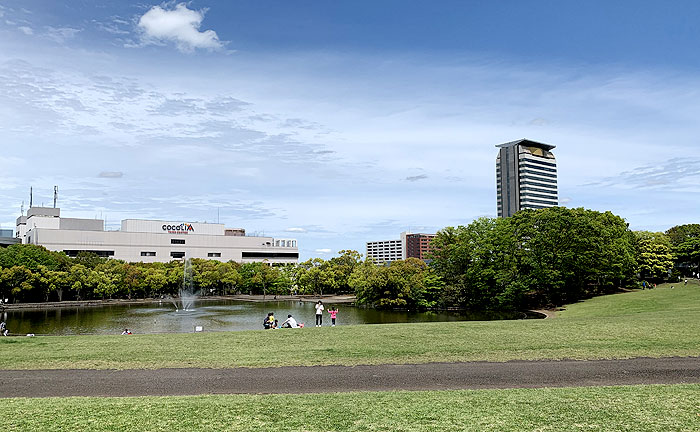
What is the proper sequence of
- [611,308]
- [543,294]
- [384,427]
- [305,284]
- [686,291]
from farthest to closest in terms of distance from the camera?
[305,284] < [543,294] < [686,291] < [611,308] < [384,427]

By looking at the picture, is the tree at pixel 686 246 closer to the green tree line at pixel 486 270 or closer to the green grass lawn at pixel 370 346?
the green tree line at pixel 486 270

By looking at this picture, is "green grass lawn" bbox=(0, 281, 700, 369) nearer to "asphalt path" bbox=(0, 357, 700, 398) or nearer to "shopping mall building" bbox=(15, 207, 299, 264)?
"asphalt path" bbox=(0, 357, 700, 398)

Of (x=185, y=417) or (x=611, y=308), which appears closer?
(x=185, y=417)

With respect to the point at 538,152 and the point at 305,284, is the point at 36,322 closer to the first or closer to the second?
the point at 305,284

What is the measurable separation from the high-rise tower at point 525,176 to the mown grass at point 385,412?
525 feet

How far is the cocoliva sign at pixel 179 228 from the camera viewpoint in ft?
420

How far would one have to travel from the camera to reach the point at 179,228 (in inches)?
5108

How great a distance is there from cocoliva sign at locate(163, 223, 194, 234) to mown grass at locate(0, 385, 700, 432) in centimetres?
12243

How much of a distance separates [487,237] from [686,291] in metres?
20.7

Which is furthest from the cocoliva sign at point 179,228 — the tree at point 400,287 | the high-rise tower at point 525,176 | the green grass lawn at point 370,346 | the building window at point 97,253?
the green grass lawn at point 370,346

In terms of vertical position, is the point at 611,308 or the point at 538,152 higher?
the point at 538,152

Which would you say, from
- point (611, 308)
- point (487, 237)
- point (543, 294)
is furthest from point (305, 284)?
point (611, 308)

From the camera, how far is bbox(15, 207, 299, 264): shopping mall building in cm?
11351

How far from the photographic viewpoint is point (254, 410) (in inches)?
393
